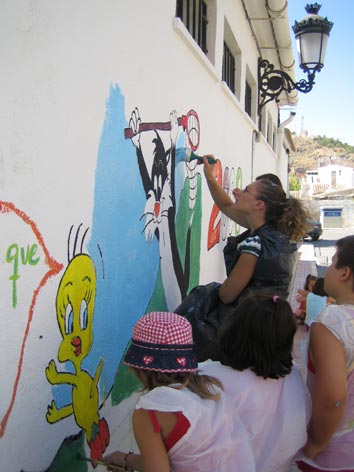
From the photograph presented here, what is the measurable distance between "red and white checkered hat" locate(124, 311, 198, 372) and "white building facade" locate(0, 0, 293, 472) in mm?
382

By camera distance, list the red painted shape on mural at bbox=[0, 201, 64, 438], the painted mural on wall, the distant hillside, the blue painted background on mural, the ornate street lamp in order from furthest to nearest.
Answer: the distant hillside
the ornate street lamp
the blue painted background on mural
the painted mural on wall
the red painted shape on mural at bbox=[0, 201, 64, 438]

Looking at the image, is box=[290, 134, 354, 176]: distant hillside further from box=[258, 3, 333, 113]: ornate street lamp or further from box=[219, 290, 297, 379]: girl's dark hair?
box=[219, 290, 297, 379]: girl's dark hair

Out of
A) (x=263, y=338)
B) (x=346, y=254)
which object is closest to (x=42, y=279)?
(x=263, y=338)

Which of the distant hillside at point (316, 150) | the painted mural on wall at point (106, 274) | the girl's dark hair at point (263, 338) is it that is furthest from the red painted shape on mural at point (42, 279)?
the distant hillside at point (316, 150)

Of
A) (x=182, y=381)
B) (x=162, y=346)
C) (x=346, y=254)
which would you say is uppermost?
(x=346, y=254)

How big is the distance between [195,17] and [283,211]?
2383mm

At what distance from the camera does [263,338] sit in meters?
1.79

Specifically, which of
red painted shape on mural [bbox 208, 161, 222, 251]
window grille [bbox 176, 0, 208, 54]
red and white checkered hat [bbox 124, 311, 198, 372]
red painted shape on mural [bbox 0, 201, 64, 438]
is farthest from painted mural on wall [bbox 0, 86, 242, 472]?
red painted shape on mural [bbox 208, 161, 222, 251]

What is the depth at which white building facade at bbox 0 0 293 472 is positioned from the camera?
1681 mm

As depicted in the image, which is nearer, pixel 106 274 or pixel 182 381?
pixel 182 381

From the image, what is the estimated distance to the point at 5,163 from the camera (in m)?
1.59

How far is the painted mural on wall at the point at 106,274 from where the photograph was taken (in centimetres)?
175

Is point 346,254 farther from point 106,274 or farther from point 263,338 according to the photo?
point 106,274

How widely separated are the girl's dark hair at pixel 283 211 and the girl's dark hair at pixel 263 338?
3.95 ft
